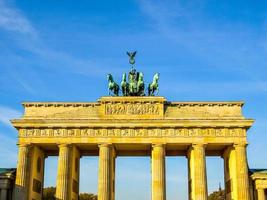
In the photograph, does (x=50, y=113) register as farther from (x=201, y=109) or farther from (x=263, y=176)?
(x=263, y=176)

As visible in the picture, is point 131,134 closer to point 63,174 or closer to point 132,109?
point 132,109

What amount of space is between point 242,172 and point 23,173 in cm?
2329

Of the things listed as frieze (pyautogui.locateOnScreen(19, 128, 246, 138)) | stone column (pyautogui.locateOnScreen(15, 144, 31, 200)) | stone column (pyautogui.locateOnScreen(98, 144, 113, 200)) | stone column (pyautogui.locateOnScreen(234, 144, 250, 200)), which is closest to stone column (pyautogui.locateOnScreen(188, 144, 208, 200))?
frieze (pyautogui.locateOnScreen(19, 128, 246, 138))

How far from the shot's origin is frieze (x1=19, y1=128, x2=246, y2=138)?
4744 centimetres

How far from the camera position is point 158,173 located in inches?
1827

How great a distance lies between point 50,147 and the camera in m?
50.7

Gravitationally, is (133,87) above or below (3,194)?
above

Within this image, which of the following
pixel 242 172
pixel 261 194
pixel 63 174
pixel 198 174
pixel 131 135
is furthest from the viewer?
pixel 131 135

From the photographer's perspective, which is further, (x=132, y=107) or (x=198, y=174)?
(x=132, y=107)

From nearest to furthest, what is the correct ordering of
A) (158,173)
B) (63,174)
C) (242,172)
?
1. (242,172)
2. (158,173)
3. (63,174)

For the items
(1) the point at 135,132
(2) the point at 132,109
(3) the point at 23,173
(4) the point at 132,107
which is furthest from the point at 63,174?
(4) the point at 132,107

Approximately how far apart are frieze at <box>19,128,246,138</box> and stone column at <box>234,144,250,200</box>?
1661 mm

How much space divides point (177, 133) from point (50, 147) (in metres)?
15.0

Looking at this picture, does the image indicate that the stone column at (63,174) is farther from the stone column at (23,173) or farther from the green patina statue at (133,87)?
the green patina statue at (133,87)
